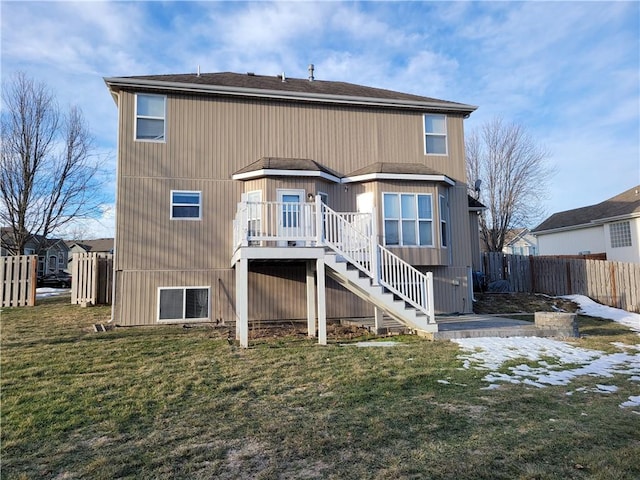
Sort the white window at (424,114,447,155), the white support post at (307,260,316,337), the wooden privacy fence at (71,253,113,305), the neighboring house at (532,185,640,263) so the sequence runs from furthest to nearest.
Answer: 1. the neighboring house at (532,185,640,263)
2. the wooden privacy fence at (71,253,113,305)
3. the white window at (424,114,447,155)
4. the white support post at (307,260,316,337)

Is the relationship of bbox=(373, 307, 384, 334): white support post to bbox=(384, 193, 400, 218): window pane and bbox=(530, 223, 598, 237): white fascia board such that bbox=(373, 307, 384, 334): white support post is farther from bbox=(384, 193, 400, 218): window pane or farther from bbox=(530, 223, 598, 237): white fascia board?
bbox=(530, 223, 598, 237): white fascia board

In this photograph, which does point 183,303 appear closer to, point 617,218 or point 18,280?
point 18,280

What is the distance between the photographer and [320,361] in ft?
23.1

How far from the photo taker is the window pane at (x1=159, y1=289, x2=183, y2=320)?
37.1ft

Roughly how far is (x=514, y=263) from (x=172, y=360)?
15.4 meters

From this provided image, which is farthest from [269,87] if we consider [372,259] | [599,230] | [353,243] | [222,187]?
[599,230]

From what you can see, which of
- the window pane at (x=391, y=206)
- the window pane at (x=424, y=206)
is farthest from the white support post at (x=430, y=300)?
the window pane at (x=424, y=206)

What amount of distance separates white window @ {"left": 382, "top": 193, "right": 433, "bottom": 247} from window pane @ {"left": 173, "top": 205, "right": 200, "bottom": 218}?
17.5 ft

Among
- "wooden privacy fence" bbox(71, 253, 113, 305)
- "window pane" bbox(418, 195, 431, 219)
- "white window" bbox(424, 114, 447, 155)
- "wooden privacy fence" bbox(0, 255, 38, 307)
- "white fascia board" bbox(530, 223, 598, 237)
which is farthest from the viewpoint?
"white fascia board" bbox(530, 223, 598, 237)

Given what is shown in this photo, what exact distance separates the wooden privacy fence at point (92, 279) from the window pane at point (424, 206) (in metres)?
11.1

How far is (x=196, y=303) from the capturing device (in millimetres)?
11523

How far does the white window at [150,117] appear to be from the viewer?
11539mm

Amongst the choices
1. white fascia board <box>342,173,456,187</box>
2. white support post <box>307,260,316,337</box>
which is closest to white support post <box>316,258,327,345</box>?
white support post <box>307,260,316,337</box>

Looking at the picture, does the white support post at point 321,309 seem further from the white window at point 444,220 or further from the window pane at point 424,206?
the white window at point 444,220
